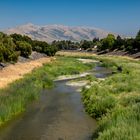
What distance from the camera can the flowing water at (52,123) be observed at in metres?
25.0

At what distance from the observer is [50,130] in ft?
86.9

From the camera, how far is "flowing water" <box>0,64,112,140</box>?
25.0m

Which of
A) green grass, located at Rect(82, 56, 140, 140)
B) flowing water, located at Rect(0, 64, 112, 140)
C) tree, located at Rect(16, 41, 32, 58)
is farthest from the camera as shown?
tree, located at Rect(16, 41, 32, 58)

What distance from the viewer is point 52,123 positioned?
28.7m

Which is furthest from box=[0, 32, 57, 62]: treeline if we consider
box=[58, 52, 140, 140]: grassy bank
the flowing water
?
box=[58, 52, 140, 140]: grassy bank

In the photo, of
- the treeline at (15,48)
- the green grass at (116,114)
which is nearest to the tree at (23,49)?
the treeline at (15,48)

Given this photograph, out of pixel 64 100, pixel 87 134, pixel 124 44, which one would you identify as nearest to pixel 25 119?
pixel 87 134

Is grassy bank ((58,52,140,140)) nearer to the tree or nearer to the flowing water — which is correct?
the flowing water

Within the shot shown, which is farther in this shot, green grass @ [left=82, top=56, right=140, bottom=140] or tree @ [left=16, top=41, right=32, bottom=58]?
tree @ [left=16, top=41, right=32, bottom=58]

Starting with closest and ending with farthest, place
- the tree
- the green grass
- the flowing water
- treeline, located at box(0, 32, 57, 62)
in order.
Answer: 1. the green grass
2. the flowing water
3. treeline, located at box(0, 32, 57, 62)
4. the tree

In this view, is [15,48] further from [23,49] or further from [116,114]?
[116,114]

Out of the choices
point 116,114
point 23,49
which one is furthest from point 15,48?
point 116,114

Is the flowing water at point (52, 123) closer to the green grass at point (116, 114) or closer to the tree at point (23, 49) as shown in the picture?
the green grass at point (116, 114)

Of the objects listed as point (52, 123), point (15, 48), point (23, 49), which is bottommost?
point (52, 123)
